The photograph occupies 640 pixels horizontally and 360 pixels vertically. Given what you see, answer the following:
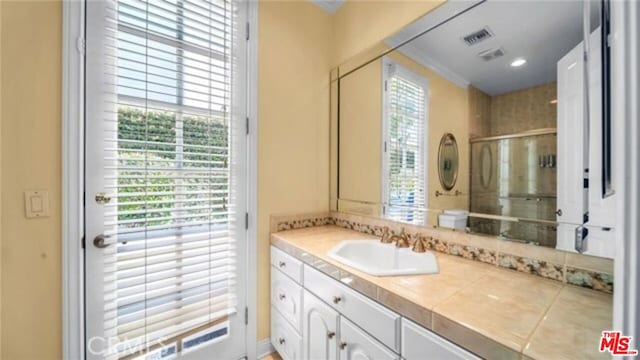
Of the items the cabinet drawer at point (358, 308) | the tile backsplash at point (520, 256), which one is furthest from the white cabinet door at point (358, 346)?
the tile backsplash at point (520, 256)

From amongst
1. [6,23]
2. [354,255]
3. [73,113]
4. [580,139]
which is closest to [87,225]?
[73,113]

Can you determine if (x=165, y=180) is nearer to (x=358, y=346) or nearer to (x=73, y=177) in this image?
(x=73, y=177)

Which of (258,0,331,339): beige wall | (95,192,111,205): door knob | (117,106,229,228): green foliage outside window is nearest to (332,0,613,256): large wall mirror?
(258,0,331,339): beige wall

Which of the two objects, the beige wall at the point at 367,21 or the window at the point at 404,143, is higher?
the beige wall at the point at 367,21

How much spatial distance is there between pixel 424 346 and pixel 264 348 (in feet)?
4.42

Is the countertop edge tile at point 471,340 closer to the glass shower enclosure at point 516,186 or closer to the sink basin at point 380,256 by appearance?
the sink basin at point 380,256

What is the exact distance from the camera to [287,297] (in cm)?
155

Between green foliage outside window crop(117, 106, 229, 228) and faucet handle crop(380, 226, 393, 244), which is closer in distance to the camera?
green foliage outside window crop(117, 106, 229, 228)

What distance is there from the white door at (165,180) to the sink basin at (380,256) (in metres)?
0.69

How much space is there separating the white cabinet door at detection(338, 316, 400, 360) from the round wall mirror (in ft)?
2.84

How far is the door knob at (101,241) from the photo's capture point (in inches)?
47.5

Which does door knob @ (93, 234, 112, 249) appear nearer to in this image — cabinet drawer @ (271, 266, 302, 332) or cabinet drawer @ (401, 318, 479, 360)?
cabinet drawer @ (271, 266, 302, 332)

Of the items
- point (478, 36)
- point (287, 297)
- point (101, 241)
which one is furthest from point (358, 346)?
point (478, 36)

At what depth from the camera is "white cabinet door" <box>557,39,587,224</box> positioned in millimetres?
962
